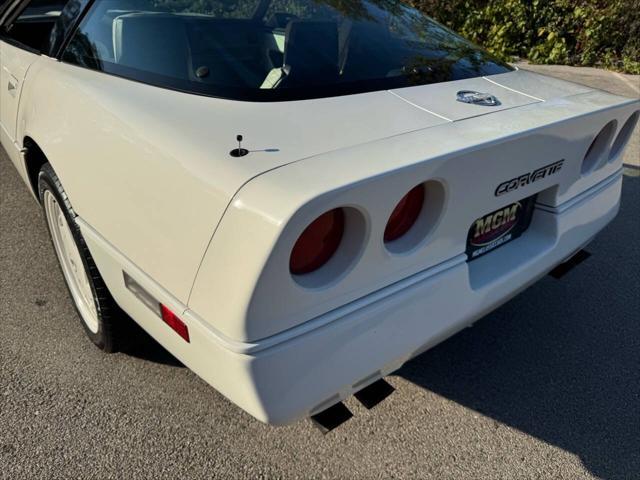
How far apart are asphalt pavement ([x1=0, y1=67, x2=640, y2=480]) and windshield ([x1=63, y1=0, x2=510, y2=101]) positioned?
1112 millimetres

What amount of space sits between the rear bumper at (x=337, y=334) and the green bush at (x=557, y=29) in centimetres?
788

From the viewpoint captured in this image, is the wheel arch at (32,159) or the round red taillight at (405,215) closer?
the round red taillight at (405,215)

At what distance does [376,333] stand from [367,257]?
0.23 metres

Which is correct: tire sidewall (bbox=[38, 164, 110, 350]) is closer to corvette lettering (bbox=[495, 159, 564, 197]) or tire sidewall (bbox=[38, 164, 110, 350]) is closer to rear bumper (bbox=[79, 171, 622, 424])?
rear bumper (bbox=[79, 171, 622, 424])

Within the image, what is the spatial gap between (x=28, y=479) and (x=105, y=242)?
828 millimetres

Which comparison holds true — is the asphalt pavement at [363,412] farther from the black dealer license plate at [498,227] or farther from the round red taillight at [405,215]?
the round red taillight at [405,215]

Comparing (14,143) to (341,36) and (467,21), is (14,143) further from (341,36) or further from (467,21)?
(467,21)

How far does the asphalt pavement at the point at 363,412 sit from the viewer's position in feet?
5.98

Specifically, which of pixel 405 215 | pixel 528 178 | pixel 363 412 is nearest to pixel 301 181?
pixel 405 215

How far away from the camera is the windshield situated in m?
1.76

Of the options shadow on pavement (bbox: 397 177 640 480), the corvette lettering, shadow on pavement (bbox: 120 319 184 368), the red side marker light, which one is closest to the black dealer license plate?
the corvette lettering

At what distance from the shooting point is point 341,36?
207 centimetres

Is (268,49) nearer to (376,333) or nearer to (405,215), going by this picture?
(405,215)

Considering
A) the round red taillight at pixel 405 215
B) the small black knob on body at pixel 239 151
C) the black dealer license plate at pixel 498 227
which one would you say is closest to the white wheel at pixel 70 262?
the small black knob on body at pixel 239 151
